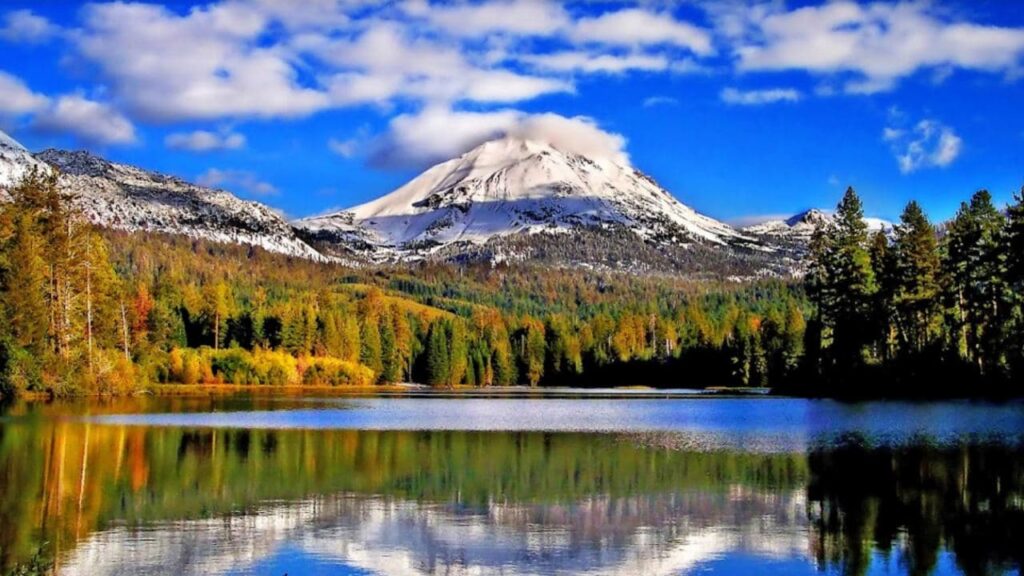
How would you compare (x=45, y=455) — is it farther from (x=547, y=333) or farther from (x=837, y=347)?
(x=547, y=333)

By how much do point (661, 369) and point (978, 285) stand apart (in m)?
91.0

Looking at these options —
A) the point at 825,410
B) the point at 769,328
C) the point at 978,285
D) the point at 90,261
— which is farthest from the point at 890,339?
the point at 90,261

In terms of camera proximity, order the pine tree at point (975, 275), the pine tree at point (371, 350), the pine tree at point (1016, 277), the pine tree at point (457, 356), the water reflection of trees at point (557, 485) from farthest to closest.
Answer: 1. the pine tree at point (457, 356)
2. the pine tree at point (371, 350)
3. the pine tree at point (975, 275)
4. the pine tree at point (1016, 277)
5. the water reflection of trees at point (557, 485)

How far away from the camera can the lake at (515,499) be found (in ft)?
74.2

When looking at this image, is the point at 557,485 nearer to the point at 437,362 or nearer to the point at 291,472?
the point at 291,472

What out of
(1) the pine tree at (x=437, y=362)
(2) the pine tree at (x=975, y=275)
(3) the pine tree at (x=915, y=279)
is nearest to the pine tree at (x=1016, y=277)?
(2) the pine tree at (x=975, y=275)

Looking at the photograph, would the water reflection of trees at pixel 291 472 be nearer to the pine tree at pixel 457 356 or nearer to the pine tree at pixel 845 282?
the pine tree at pixel 845 282

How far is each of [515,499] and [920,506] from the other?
10671 mm

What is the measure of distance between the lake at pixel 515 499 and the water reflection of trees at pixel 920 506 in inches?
3.7

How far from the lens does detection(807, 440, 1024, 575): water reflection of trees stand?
896 inches

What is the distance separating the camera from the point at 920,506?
28.7 m

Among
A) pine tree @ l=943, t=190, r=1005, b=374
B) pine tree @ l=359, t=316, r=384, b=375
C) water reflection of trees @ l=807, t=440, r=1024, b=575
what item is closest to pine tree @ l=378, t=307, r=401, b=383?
pine tree @ l=359, t=316, r=384, b=375

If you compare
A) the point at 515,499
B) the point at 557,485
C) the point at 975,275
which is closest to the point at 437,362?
A: the point at 975,275

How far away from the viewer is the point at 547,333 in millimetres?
198250
